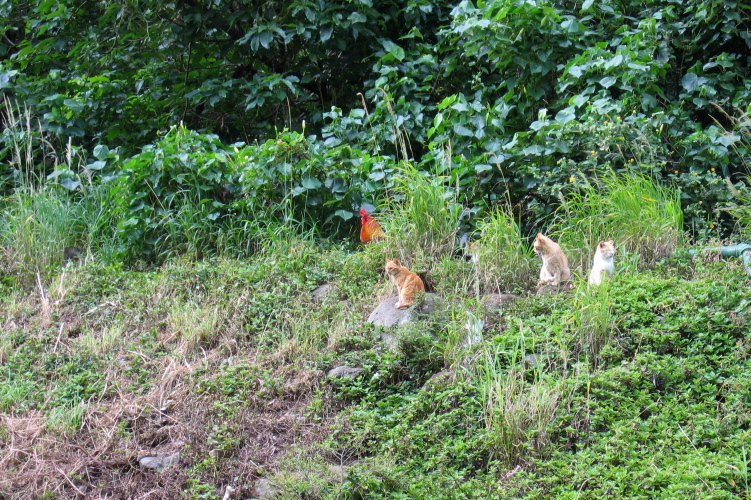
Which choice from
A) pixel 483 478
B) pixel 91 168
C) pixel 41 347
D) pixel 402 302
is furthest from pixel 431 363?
pixel 91 168

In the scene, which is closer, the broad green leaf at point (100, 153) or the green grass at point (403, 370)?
the green grass at point (403, 370)

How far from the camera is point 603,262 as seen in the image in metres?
5.02

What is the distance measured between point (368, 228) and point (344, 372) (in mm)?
1822

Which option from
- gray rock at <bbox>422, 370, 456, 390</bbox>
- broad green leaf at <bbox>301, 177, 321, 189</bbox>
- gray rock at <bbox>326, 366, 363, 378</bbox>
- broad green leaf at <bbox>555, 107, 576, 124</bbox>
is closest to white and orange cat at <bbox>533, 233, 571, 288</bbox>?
gray rock at <bbox>422, 370, 456, 390</bbox>

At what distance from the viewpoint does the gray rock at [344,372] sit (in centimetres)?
481

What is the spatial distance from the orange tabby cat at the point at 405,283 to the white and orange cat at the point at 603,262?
114 centimetres

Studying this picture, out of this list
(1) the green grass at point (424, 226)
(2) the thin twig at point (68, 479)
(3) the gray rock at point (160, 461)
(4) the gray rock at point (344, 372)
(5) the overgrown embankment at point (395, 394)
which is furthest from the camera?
(1) the green grass at point (424, 226)

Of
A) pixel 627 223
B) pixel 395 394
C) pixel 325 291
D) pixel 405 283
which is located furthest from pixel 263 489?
pixel 627 223

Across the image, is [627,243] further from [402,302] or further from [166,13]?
[166,13]

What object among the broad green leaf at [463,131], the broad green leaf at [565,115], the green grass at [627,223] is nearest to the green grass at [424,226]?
the broad green leaf at [463,131]

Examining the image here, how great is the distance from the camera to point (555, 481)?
3.74 metres

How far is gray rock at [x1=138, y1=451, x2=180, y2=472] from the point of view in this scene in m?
4.35

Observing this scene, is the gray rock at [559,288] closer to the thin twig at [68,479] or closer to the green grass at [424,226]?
the green grass at [424,226]

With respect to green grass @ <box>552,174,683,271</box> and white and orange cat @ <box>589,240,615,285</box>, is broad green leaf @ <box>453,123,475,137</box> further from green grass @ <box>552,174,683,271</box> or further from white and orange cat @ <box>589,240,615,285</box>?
white and orange cat @ <box>589,240,615,285</box>
